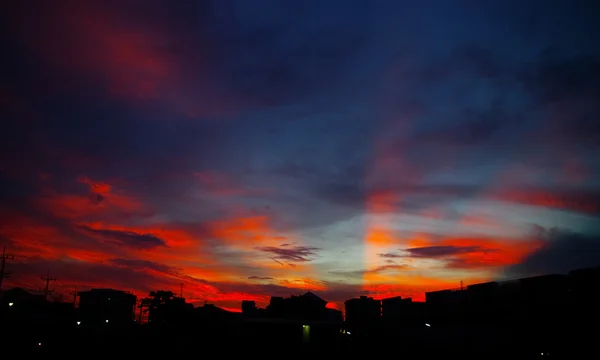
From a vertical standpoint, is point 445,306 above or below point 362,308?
above

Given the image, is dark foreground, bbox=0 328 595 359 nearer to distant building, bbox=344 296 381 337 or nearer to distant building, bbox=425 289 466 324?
distant building, bbox=425 289 466 324

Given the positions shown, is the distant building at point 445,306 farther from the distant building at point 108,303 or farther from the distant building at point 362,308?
the distant building at point 108,303

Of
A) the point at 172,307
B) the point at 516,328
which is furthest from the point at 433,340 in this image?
the point at 172,307

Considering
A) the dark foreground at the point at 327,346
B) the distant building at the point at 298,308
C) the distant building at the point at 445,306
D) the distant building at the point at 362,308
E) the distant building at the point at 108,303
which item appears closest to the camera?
the dark foreground at the point at 327,346

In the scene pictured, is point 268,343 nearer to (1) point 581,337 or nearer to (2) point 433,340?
(2) point 433,340

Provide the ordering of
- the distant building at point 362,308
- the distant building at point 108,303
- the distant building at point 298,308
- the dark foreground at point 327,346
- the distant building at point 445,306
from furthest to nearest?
the distant building at point 108,303 < the distant building at point 362,308 < the distant building at point 298,308 < the distant building at point 445,306 < the dark foreground at point 327,346

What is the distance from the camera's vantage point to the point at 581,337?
31875mm

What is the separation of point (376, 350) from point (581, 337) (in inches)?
623

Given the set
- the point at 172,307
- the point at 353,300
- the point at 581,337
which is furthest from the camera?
the point at 353,300

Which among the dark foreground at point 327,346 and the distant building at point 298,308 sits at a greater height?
the distant building at point 298,308

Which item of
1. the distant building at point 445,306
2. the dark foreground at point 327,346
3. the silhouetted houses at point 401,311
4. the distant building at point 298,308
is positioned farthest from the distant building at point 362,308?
the dark foreground at point 327,346

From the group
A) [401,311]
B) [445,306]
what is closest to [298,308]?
[401,311]

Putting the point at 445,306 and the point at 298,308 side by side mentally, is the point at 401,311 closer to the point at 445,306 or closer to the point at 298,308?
the point at 445,306

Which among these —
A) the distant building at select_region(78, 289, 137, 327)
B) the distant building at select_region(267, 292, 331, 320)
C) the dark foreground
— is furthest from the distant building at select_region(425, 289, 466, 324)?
the distant building at select_region(78, 289, 137, 327)
